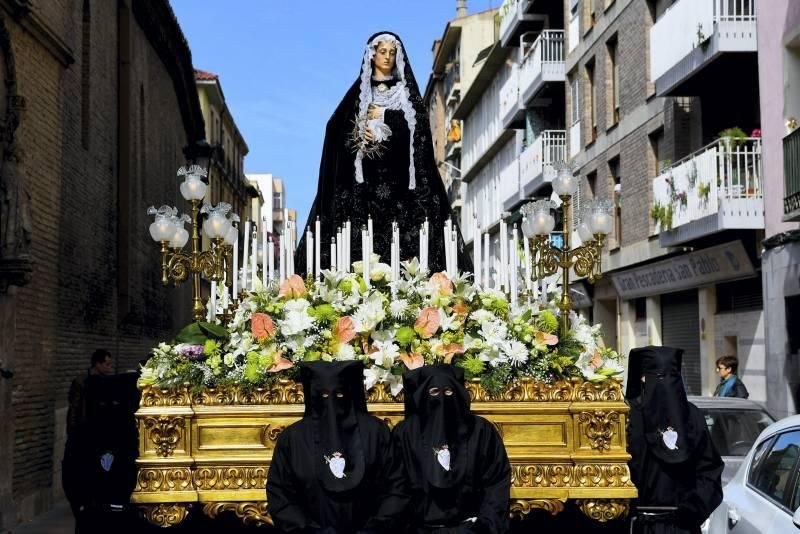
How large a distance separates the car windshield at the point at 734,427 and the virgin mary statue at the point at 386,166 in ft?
11.4

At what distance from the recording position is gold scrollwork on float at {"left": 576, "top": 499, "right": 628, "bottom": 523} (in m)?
6.96

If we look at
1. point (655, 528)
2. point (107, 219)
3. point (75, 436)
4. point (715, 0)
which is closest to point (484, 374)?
point (655, 528)

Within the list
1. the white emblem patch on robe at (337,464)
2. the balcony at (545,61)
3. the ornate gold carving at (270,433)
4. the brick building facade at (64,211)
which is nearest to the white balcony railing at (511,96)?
the balcony at (545,61)

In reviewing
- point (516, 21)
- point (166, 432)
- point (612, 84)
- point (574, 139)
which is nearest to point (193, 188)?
point (166, 432)

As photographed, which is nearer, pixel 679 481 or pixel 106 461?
pixel 679 481

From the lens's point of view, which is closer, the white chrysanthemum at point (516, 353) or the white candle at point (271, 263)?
the white chrysanthemum at point (516, 353)

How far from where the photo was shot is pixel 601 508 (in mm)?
6980

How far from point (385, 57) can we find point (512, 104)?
32.0m

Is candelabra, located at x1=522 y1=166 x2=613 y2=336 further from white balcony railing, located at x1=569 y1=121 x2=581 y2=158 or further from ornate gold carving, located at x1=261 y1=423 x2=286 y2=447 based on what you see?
white balcony railing, located at x1=569 y1=121 x2=581 y2=158

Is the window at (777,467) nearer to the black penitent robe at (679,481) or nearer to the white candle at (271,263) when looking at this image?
the black penitent robe at (679,481)

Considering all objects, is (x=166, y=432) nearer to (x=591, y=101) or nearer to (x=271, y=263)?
(x=271, y=263)

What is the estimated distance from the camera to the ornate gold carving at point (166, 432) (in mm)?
6980

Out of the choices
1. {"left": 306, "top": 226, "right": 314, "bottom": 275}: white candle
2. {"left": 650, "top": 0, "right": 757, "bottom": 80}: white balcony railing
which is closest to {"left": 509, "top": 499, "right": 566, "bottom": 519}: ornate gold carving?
{"left": 306, "top": 226, "right": 314, "bottom": 275}: white candle

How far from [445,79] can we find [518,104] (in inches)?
1254
